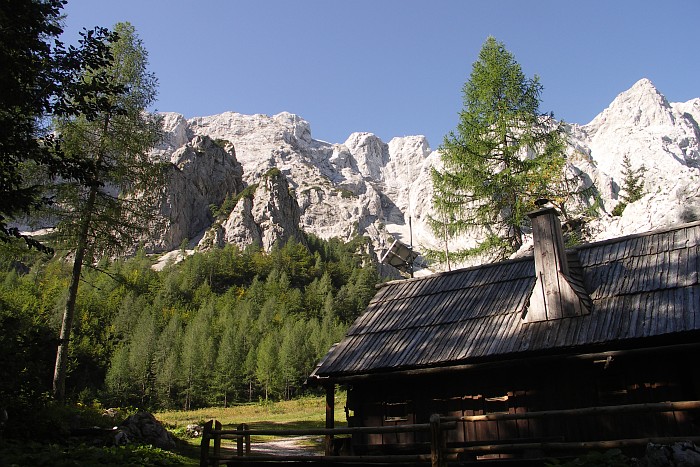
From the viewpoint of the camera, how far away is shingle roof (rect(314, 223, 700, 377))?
35.0ft

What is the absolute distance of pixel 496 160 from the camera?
2511cm

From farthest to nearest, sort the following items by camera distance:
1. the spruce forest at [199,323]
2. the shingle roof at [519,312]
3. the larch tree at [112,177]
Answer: the spruce forest at [199,323], the larch tree at [112,177], the shingle roof at [519,312]

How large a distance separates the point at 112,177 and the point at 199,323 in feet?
201

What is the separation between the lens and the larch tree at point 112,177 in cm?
1881

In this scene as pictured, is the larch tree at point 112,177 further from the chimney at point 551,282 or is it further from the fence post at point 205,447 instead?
the chimney at point 551,282

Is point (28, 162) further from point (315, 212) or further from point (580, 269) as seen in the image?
point (315, 212)

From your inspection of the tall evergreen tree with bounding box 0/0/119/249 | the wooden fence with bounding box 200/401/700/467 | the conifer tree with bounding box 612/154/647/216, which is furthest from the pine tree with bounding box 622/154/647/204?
the tall evergreen tree with bounding box 0/0/119/249

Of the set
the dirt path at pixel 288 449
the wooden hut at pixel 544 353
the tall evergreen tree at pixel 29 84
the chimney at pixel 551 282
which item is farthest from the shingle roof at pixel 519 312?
the tall evergreen tree at pixel 29 84

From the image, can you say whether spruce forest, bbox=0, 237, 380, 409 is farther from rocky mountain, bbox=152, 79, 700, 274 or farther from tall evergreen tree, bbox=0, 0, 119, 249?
rocky mountain, bbox=152, 79, 700, 274

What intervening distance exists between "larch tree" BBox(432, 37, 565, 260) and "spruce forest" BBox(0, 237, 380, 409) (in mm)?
14913

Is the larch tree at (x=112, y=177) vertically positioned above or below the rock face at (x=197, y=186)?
below

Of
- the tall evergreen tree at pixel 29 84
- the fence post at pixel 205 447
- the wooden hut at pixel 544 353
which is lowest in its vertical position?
the fence post at pixel 205 447

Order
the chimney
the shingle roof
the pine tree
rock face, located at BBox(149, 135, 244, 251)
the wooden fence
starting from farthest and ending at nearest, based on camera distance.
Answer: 1. rock face, located at BBox(149, 135, 244, 251)
2. the pine tree
3. the chimney
4. the shingle roof
5. the wooden fence

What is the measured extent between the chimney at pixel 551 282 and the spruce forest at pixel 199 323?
15276 millimetres
